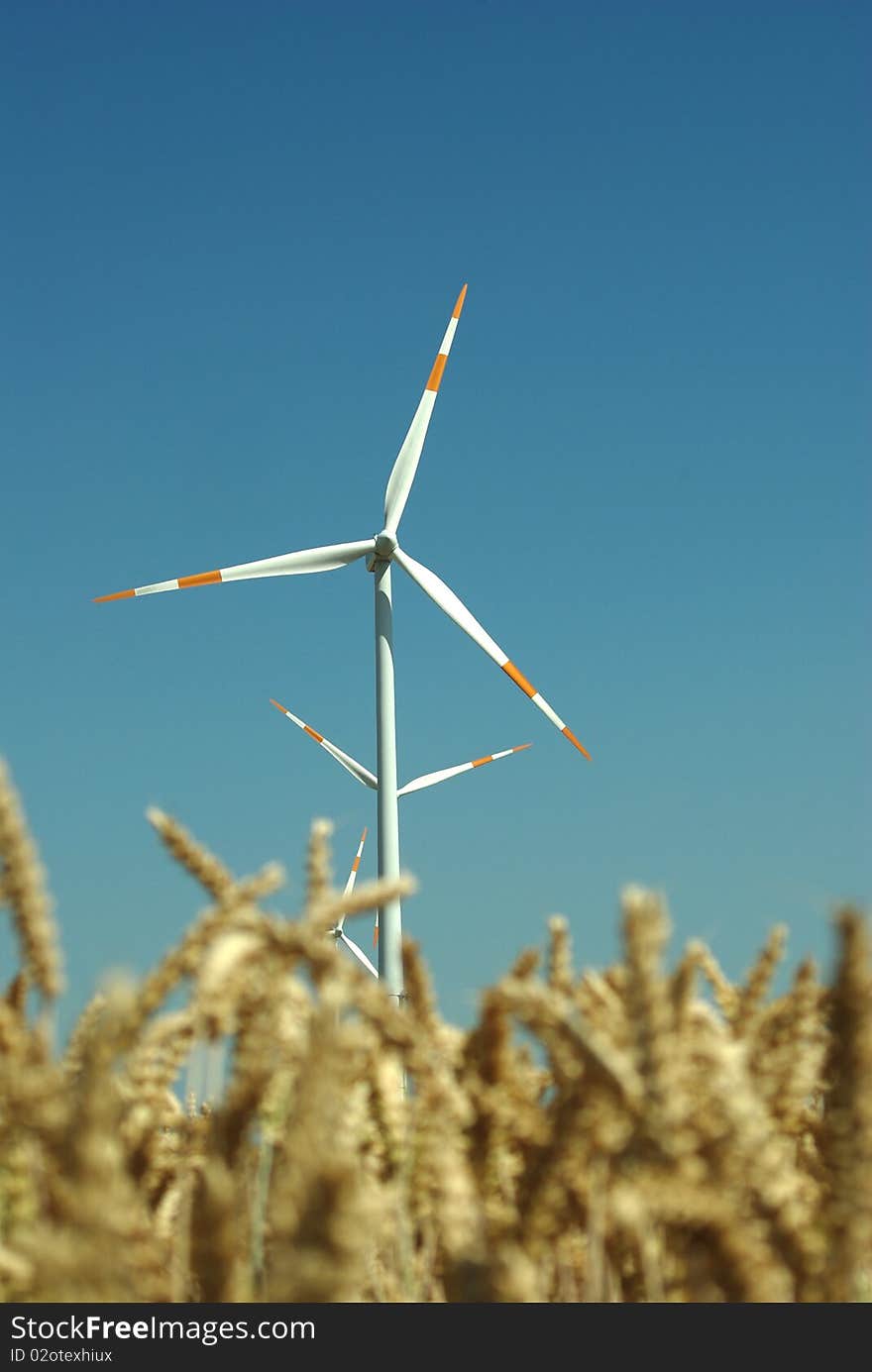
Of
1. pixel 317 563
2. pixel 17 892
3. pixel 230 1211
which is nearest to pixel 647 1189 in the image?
pixel 230 1211

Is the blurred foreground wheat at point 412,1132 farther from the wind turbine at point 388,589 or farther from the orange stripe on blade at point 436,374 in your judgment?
the orange stripe on blade at point 436,374

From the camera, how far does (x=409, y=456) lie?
94.2ft

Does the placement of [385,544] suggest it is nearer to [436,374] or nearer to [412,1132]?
[436,374]

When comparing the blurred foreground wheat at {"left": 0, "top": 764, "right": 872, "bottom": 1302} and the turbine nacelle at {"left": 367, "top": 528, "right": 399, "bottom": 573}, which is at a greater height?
the turbine nacelle at {"left": 367, "top": 528, "right": 399, "bottom": 573}

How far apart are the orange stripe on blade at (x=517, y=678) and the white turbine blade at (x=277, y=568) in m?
4.22

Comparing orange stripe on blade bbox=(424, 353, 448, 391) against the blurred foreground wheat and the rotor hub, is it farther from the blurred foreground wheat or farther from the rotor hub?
the blurred foreground wheat

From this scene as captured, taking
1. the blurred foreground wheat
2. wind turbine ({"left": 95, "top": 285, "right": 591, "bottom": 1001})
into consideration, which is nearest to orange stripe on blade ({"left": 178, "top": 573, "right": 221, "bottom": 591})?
wind turbine ({"left": 95, "top": 285, "right": 591, "bottom": 1001})

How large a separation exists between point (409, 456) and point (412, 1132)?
27.1m

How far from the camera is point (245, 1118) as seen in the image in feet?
6.45

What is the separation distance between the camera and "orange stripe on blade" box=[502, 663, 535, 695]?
2728 centimetres

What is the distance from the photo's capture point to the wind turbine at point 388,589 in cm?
2528

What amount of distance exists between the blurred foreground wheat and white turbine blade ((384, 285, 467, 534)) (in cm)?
2663

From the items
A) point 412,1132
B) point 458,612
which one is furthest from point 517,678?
point 412,1132
